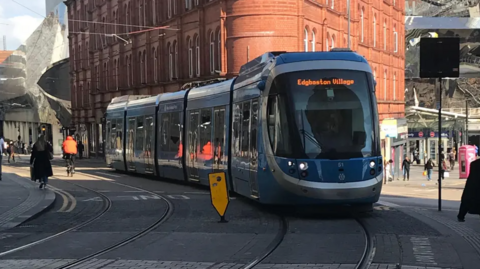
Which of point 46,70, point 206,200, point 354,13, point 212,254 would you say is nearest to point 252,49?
point 354,13

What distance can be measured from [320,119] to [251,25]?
77.3 feet

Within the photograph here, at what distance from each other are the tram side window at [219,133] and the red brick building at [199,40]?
17.3 meters

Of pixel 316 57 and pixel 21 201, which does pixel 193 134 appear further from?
pixel 316 57

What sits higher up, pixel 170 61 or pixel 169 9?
pixel 169 9

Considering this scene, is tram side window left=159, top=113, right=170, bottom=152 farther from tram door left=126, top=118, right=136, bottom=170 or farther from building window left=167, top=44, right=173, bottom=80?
building window left=167, top=44, right=173, bottom=80

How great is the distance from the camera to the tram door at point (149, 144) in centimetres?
2661

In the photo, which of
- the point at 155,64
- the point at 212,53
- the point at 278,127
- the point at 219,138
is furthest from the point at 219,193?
the point at 155,64

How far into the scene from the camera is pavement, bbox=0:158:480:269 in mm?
9211

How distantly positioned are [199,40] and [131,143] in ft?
45.8

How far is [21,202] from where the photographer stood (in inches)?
693

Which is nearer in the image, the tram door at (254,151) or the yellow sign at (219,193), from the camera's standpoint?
the yellow sign at (219,193)

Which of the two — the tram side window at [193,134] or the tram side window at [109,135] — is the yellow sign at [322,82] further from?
the tram side window at [109,135]

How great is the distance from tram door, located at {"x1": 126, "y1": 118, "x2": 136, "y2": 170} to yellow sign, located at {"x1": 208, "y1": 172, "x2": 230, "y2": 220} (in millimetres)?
15494

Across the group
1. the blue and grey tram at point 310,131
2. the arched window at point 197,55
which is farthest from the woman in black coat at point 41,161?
the arched window at point 197,55
